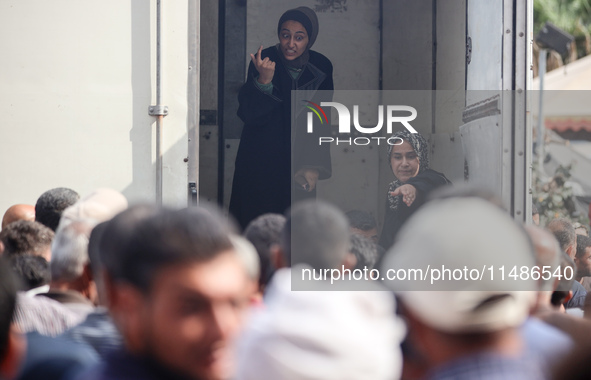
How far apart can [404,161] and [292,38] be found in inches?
59.4

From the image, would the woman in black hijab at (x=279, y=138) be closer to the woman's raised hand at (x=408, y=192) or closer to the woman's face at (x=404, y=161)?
the woman's face at (x=404, y=161)

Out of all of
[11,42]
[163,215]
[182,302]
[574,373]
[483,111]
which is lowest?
[574,373]

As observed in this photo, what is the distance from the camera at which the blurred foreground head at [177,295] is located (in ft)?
4.45

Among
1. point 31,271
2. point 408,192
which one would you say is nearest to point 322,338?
point 31,271

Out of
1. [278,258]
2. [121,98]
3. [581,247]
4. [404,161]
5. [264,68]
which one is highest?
[264,68]

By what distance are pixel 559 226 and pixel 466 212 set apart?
317 centimetres

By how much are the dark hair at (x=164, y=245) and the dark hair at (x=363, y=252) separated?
4.35 ft

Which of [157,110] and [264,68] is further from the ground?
[264,68]

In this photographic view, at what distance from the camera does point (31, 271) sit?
9.30 ft

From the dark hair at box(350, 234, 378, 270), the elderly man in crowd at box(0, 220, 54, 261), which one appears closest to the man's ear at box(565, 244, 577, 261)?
the dark hair at box(350, 234, 378, 270)

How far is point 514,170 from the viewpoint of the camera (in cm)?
407

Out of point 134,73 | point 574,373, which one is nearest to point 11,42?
point 134,73

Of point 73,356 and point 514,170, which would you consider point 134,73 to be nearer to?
point 514,170

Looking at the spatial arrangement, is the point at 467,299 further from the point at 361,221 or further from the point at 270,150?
the point at 270,150
